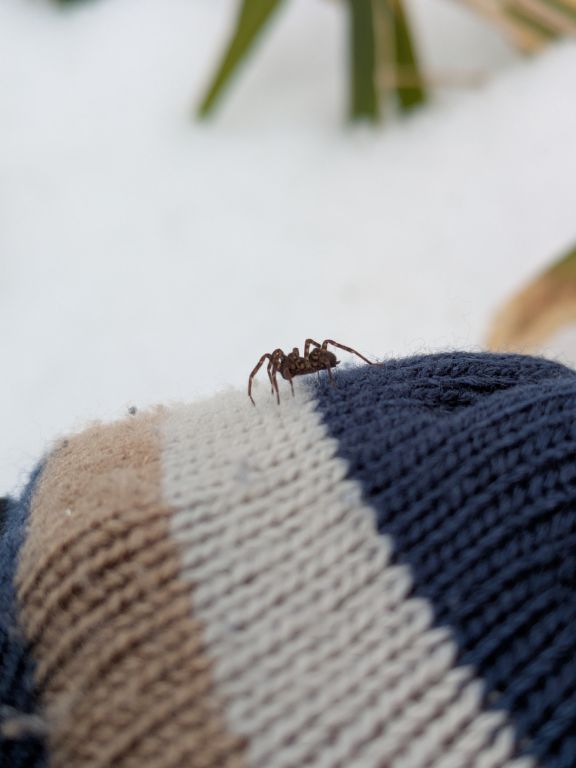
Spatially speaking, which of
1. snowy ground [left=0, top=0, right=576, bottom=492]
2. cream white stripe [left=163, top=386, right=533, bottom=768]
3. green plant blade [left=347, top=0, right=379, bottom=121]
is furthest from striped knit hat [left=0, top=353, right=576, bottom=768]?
green plant blade [left=347, top=0, right=379, bottom=121]

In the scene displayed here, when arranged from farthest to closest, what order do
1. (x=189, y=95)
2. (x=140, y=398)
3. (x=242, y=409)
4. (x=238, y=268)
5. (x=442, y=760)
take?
(x=189, y=95) → (x=238, y=268) → (x=140, y=398) → (x=242, y=409) → (x=442, y=760)

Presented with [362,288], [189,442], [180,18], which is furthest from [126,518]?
[180,18]

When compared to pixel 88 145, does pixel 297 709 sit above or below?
below

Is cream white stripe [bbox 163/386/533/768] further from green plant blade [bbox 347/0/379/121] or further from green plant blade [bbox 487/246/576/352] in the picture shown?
Answer: green plant blade [bbox 347/0/379/121]

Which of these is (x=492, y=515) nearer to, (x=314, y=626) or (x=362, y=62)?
(x=314, y=626)

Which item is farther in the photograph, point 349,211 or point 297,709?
point 349,211

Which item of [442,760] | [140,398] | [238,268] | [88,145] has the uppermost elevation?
[88,145]

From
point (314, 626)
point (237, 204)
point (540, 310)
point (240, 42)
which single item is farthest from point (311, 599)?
point (240, 42)

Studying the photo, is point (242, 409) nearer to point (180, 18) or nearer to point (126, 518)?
point (126, 518)
